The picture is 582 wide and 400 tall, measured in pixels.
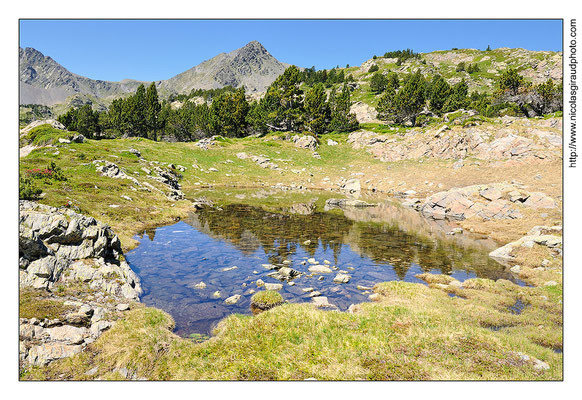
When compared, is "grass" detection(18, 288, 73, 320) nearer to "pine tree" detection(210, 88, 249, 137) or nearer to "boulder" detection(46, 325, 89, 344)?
"boulder" detection(46, 325, 89, 344)

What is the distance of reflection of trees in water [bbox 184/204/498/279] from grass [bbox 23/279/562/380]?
8.21 metres

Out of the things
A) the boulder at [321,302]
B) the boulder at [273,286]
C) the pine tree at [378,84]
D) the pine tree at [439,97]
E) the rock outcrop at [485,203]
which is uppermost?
the pine tree at [378,84]

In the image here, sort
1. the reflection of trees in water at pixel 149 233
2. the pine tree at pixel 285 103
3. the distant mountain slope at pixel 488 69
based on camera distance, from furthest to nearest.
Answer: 1. the distant mountain slope at pixel 488 69
2. the pine tree at pixel 285 103
3. the reflection of trees in water at pixel 149 233

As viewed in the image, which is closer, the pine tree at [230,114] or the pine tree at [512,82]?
the pine tree at [512,82]

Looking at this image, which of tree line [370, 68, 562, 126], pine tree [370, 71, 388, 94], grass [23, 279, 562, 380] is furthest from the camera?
pine tree [370, 71, 388, 94]

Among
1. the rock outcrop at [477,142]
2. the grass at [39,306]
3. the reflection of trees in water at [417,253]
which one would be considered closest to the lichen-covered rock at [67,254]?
the grass at [39,306]

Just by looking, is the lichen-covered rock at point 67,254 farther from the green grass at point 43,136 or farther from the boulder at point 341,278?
the green grass at point 43,136

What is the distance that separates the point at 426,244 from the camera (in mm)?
26172

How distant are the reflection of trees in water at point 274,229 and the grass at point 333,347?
10.2 metres

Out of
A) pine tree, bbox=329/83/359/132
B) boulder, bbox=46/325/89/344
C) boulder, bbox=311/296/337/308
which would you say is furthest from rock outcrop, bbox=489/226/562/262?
pine tree, bbox=329/83/359/132

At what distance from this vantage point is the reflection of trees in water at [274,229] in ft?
81.3

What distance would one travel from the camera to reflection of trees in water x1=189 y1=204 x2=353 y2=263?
2477 cm

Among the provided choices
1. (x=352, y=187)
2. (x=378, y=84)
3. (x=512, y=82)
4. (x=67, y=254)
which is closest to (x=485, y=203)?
(x=352, y=187)
